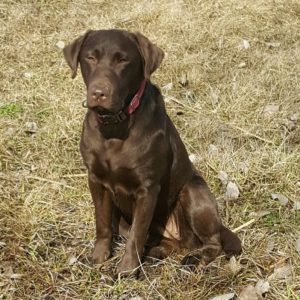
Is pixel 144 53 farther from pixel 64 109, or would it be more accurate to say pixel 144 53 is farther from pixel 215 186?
pixel 64 109

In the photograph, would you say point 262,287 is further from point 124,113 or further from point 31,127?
point 31,127

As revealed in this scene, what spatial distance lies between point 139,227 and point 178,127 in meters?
1.93

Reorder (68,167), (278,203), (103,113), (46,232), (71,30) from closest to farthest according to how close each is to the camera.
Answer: (103,113) < (46,232) < (278,203) < (68,167) < (71,30)

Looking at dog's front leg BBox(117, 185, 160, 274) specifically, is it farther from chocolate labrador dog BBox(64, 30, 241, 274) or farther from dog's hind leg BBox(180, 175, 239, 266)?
dog's hind leg BBox(180, 175, 239, 266)

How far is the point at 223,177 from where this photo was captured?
4547 mm

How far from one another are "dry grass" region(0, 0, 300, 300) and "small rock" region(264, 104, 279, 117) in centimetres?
4

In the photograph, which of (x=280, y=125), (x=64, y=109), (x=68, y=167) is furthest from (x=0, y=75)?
(x=280, y=125)

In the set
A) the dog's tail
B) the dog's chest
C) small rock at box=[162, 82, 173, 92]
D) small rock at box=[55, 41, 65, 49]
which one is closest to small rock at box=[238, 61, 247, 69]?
small rock at box=[162, 82, 173, 92]

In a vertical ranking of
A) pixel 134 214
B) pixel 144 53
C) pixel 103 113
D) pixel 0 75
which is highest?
pixel 144 53

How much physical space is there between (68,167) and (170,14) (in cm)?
318

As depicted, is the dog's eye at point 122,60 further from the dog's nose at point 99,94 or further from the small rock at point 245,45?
the small rock at point 245,45

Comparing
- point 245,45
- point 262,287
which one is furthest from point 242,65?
point 262,287

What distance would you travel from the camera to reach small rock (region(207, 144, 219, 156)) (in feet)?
15.8

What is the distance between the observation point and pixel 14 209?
4.10m
